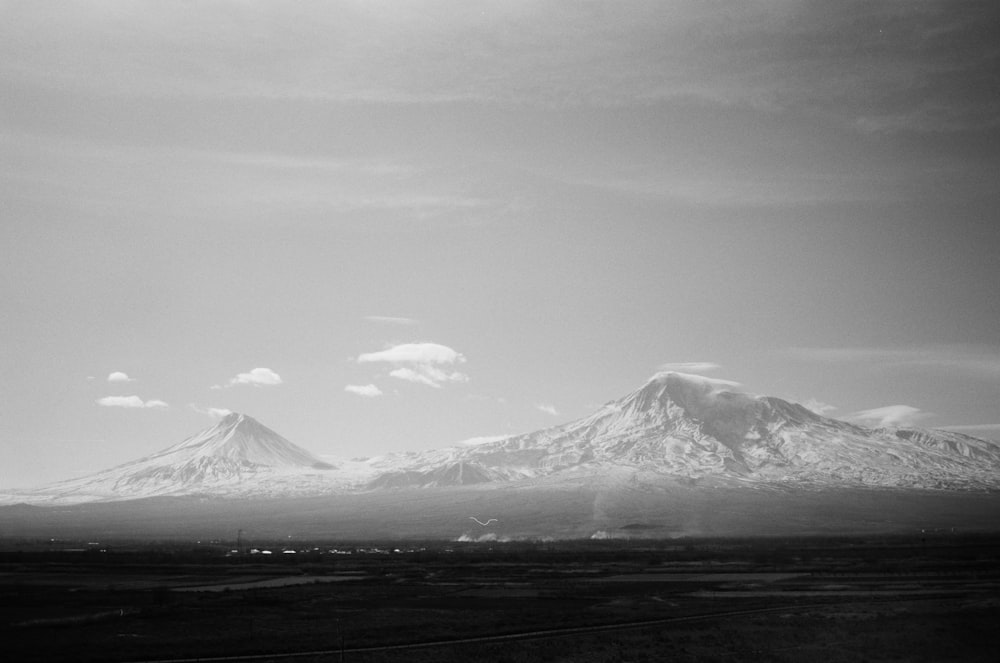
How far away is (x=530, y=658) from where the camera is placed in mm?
46469

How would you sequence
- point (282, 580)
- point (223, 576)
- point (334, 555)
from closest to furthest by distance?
point (282, 580) → point (223, 576) → point (334, 555)

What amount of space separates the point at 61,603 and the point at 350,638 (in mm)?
32832

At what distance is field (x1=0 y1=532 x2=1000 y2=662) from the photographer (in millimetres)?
48500

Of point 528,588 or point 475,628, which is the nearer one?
point 475,628

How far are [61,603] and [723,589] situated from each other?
56738 mm

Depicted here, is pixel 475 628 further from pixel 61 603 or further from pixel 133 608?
pixel 61 603

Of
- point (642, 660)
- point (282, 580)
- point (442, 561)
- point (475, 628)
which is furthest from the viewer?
point (442, 561)

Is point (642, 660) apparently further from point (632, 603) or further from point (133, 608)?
point (133, 608)

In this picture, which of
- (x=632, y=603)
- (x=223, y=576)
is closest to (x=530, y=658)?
(x=632, y=603)

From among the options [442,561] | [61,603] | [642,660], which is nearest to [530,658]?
[642,660]

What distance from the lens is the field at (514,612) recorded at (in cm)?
4850

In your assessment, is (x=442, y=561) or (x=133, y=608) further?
(x=442, y=561)

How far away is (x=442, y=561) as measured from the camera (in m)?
126

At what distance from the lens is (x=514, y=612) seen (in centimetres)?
6362
